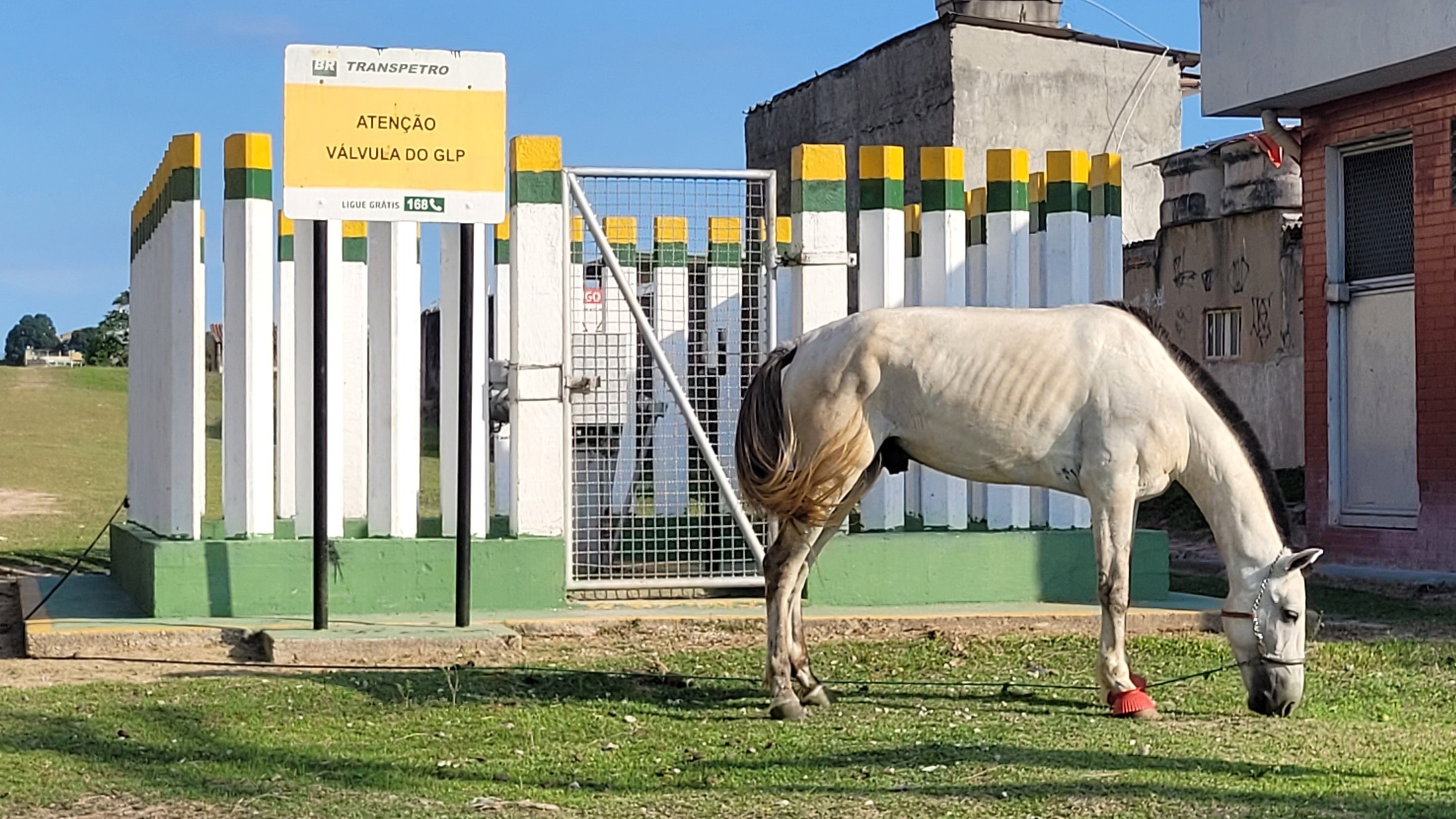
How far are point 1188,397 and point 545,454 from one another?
4102 millimetres

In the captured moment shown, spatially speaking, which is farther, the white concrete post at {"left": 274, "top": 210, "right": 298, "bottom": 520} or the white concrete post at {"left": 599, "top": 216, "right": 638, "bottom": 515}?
the white concrete post at {"left": 599, "top": 216, "right": 638, "bottom": 515}

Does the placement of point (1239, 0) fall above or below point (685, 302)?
above

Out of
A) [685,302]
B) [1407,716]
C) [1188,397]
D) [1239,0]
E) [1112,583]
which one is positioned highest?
[1239,0]

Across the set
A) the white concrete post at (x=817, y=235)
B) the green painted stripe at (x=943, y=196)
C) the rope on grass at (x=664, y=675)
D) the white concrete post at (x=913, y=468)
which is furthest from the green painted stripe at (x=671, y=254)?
the rope on grass at (x=664, y=675)

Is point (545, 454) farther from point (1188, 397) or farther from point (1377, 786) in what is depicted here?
point (1377, 786)

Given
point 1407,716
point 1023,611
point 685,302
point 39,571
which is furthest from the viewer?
point 39,571

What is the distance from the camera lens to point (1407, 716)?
769cm

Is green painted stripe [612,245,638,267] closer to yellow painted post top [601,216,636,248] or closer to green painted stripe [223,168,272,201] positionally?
yellow painted post top [601,216,636,248]

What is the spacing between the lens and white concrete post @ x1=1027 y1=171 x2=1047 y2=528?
37.5ft

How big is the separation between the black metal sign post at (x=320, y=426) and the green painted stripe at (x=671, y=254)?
2.35 meters

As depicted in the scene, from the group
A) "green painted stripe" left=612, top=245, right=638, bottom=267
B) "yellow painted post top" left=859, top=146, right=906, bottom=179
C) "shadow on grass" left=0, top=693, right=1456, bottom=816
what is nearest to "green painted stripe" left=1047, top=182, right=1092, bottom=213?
"yellow painted post top" left=859, top=146, right=906, bottom=179

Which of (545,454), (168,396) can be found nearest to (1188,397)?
(545,454)

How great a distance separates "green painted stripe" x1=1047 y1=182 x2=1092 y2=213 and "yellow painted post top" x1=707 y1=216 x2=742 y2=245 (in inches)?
79.4

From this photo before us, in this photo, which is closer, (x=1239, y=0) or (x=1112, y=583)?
(x=1112, y=583)
